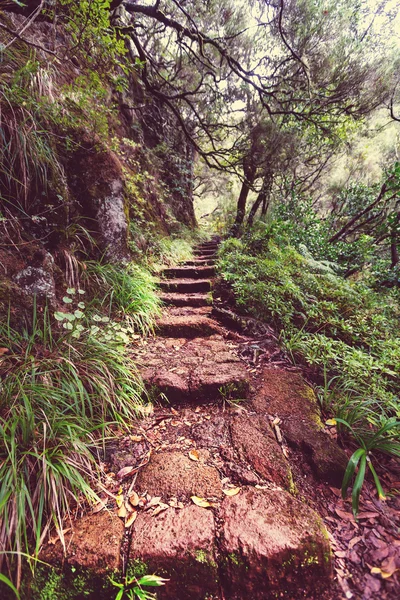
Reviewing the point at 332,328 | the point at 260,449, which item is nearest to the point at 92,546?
the point at 260,449

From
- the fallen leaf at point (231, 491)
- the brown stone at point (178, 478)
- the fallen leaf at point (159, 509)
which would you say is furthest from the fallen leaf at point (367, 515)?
the fallen leaf at point (159, 509)

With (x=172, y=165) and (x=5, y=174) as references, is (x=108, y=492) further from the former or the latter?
(x=172, y=165)

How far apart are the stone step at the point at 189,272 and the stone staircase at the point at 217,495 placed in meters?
2.36

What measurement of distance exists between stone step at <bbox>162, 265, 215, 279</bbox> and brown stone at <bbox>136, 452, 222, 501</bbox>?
11.0ft

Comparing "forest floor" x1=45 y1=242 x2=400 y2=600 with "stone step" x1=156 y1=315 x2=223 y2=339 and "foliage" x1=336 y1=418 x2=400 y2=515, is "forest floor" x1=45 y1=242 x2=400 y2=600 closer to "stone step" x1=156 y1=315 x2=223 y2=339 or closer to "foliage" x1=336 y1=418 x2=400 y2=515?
"foliage" x1=336 y1=418 x2=400 y2=515

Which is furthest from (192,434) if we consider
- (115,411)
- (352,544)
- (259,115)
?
(259,115)

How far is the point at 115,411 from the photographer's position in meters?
1.82

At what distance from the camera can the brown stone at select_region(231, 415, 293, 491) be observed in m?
1.42

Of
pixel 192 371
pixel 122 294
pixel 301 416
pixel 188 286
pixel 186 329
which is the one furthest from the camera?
pixel 188 286

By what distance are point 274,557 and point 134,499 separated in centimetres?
74

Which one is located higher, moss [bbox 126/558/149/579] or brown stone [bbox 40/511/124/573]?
brown stone [bbox 40/511/124/573]

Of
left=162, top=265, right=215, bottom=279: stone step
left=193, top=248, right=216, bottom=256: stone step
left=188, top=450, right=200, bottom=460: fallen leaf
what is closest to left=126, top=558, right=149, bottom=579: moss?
left=188, top=450, right=200, bottom=460: fallen leaf

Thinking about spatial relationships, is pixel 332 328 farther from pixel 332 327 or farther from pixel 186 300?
pixel 186 300

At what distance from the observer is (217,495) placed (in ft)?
4.30
